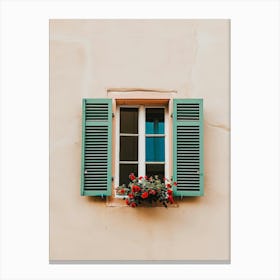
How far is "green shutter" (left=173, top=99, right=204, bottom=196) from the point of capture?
16.6ft

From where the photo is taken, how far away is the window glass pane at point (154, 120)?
5.42 metres

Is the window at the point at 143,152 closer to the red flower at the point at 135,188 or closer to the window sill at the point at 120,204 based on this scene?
the window sill at the point at 120,204

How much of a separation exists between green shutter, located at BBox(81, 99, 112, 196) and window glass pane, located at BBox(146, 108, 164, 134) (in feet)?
1.77

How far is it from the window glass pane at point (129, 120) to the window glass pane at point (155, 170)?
18.0 inches

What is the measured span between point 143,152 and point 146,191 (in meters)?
0.62

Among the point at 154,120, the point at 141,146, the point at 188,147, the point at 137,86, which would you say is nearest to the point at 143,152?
the point at 141,146

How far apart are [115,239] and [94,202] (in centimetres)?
49

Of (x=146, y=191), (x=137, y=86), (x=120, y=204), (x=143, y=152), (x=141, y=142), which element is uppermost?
(x=137, y=86)

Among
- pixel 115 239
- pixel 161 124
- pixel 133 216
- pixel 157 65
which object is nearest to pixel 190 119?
pixel 161 124

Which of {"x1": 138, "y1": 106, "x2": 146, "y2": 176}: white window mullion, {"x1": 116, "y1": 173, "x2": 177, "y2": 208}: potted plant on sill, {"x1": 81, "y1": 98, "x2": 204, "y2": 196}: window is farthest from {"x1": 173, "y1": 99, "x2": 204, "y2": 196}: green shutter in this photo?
{"x1": 138, "y1": 106, "x2": 146, "y2": 176}: white window mullion

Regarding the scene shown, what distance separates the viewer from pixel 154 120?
17.9ft

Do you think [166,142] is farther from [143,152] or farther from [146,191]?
[146,191]
